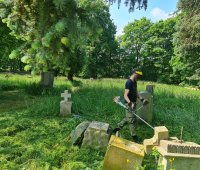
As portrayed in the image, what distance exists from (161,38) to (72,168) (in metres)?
48.5

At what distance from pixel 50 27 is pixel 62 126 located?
4.50 meters

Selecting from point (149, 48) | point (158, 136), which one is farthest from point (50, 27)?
point (149, 48)

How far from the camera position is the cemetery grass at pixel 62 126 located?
21.9 ft

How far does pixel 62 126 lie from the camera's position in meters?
9.32

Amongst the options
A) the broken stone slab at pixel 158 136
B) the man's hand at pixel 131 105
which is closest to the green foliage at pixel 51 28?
the broken stone slab at pixel 158 136

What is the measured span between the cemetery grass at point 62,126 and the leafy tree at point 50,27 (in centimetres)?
203

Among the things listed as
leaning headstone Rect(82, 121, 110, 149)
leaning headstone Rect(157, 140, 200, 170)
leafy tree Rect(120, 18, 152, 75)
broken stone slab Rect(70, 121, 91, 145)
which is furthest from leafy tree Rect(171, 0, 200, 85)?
leafy tree Rect(120, 18, 152, 75)

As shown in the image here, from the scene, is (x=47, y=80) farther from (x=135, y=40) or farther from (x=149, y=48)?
(x=135, y=40)

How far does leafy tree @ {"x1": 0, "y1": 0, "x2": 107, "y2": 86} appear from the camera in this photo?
511 cm

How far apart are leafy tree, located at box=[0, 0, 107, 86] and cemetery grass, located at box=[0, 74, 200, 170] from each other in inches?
80.0

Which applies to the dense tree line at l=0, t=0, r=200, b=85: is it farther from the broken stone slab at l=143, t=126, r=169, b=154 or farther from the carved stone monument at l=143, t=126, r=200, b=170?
the broken stone slab at l=143, t=126, r=169, b=154

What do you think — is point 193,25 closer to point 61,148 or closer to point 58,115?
point 58,115

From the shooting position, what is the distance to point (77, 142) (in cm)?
772

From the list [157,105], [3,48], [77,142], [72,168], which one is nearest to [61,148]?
[77,142]
